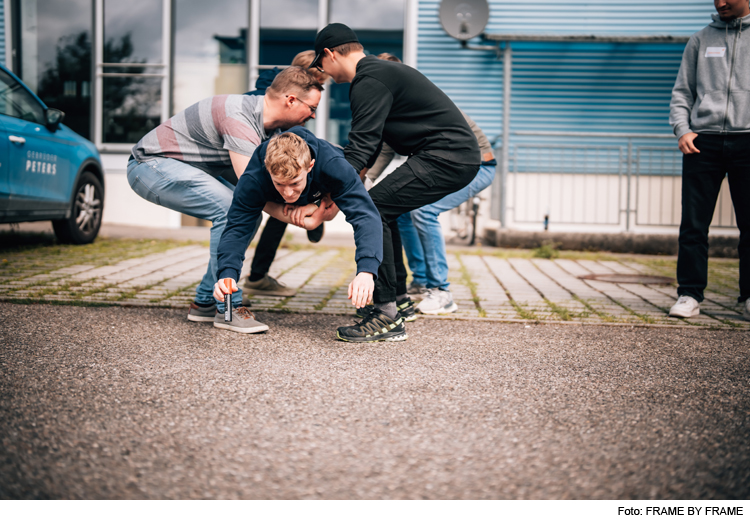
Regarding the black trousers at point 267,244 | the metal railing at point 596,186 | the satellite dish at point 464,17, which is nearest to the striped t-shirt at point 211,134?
the black trousers at point 267,244

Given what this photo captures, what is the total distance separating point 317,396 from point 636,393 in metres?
1.25

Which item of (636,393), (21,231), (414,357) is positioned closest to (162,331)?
(414,357)

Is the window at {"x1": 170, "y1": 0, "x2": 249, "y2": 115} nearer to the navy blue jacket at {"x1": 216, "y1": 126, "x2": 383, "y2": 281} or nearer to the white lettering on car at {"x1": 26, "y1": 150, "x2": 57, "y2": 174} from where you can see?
the white lettering on car at {"x1": 26, "y1": 150, "x2": 57, "y2": 174}

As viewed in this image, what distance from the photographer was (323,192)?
3346mm

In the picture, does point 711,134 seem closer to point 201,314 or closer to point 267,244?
point 267,244

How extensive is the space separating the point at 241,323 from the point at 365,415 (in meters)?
1.52

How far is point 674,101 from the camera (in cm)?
443

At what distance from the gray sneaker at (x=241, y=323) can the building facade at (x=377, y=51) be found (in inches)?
277

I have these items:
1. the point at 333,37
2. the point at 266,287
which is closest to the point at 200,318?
the point at 266,287

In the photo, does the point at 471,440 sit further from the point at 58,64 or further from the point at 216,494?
the point at 58,64

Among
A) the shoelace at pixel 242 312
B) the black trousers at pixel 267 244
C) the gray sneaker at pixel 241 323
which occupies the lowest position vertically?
the gray sneaker at pixel 241 323

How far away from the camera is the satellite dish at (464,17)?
383 inches

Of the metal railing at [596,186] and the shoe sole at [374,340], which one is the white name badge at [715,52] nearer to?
the shoe sole at [374,340]

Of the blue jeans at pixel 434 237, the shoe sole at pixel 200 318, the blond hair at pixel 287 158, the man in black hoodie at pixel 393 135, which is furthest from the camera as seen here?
the blue jeans at pixel 434 237
